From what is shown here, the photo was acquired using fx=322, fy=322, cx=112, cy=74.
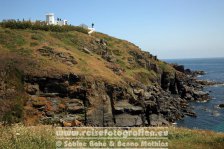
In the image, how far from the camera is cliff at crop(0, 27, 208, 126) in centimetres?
3581

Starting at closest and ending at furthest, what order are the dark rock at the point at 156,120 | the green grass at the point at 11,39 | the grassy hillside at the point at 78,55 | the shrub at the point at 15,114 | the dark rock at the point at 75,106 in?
the shrub at the point at 15,114 < the dark rock at the point at 75,106 < the grassy hillside at the point at 78,55 < the dark rock at the point at 156,120 < the green grass at the point at 11,39

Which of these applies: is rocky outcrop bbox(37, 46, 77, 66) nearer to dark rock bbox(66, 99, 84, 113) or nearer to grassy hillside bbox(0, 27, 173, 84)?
grassy hillside bbox(0, 27, 173, 84)

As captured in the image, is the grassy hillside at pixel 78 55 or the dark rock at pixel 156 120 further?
the dark rock at pixel 156 120

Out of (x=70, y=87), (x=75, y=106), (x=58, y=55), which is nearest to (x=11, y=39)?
(x=58, y=55)

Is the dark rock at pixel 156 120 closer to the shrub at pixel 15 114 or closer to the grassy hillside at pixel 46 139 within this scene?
the shrub at pixel 15 114

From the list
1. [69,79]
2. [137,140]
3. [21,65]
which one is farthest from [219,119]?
[137,140]

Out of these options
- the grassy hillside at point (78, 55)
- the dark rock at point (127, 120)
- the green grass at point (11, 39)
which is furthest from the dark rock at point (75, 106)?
the green grass at point (11, 39)

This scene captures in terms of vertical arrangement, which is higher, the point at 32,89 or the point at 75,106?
the point at 32,89

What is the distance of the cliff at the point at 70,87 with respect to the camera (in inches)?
1410

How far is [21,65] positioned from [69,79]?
611cm

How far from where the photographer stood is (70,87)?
3916 cm

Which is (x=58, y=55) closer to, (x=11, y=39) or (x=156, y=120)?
(x=11, y=39)

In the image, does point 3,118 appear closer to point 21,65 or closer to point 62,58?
point 21,65

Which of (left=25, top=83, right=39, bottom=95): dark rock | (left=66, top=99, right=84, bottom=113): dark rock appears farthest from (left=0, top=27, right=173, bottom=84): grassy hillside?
(left=66, top=99, right=84, bottom=113): dark rock
